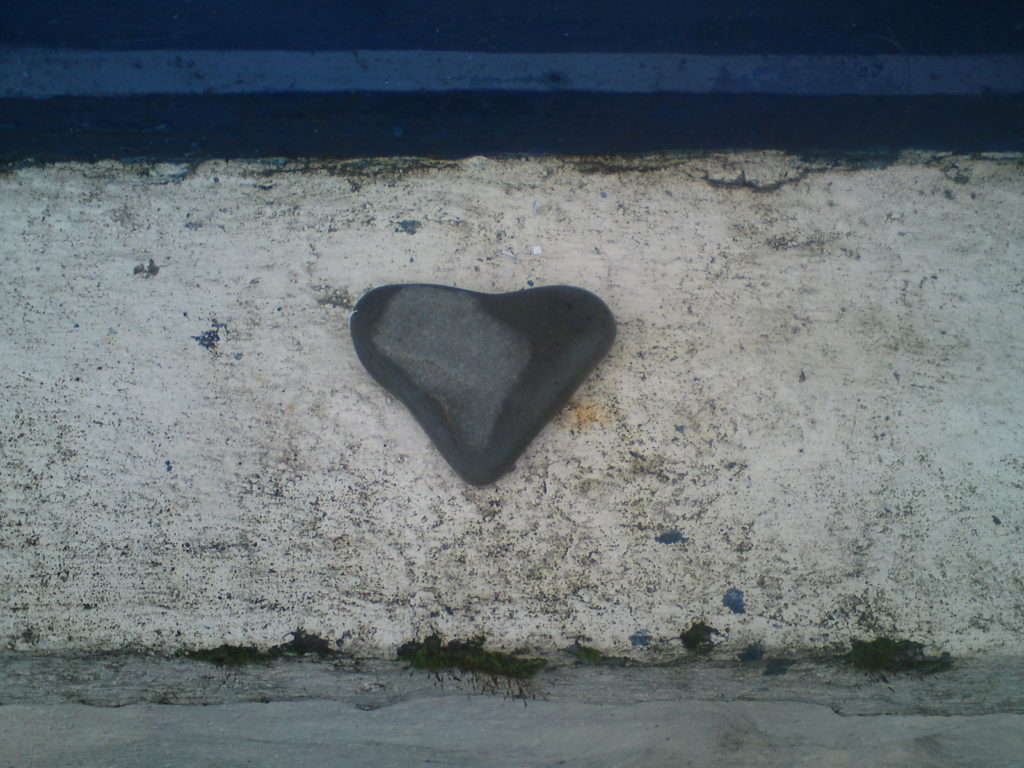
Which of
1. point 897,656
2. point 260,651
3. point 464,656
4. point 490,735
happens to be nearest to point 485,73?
point 464,656

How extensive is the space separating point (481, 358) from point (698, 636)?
102 cm

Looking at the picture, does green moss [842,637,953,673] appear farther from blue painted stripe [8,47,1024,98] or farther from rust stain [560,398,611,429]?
blue painted stripe [8,47,1024,98]

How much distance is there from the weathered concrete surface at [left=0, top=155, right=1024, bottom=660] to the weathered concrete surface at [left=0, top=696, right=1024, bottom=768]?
9.4 inches

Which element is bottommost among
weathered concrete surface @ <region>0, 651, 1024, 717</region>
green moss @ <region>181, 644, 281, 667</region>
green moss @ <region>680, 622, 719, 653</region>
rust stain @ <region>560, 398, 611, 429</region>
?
weathered concrete surface @ <region>0, 651, 1024, 717</region>

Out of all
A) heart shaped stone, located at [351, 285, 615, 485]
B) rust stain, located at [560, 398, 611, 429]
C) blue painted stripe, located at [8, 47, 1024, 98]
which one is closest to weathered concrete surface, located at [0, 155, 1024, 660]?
rust stain, located at [560, 398, 611, 429]

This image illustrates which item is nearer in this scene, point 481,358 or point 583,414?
point 481,358

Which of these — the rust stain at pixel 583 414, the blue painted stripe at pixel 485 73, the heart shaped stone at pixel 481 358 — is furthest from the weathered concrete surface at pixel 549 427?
the blue painted stripe at pixel 485 73

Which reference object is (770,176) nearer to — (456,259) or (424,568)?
(456,259)

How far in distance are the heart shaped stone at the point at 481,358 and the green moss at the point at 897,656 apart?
1137 mm

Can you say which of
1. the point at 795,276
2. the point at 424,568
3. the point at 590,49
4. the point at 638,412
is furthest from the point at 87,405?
the point at 795,276

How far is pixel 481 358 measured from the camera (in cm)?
157

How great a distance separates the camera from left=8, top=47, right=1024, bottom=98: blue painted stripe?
1.68m

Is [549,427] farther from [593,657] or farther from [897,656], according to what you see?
[897,656]

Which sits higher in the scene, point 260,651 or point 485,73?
point 485,73
